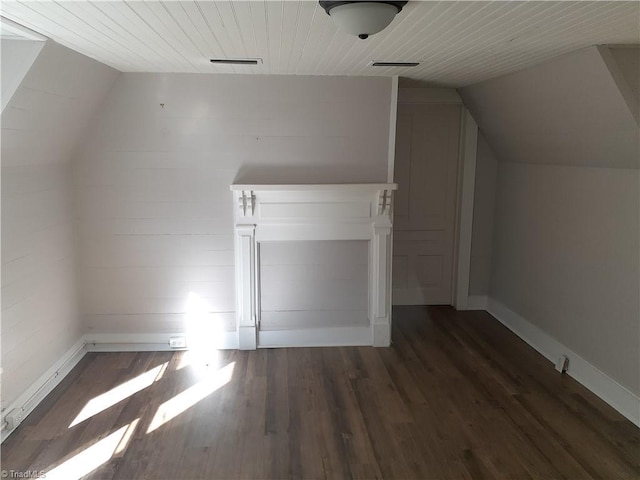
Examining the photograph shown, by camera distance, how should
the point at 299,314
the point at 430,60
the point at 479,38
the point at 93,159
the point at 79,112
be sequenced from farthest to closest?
the point at 299,314 < the point at 93,159 < the point at 79,112 < the point at 430,60 < the point at 479,38

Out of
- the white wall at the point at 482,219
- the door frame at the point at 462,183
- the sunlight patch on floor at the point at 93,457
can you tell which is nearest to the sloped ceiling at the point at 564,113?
the door frame at the point at 462,183

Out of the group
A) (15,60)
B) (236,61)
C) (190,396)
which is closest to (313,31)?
(236,61)

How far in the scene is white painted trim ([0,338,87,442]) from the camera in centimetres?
275

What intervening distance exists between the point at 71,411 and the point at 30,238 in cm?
112

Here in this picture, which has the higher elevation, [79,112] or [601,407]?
[79,112]

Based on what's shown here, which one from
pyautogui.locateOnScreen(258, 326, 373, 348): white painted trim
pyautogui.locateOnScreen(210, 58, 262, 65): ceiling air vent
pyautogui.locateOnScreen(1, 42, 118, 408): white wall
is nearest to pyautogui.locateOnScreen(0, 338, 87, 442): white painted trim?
pyautogui.locateOnScreen(1, 42, 118, 408): white wall

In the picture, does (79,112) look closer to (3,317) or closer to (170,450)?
(3,317)

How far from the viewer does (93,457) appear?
2488 mm

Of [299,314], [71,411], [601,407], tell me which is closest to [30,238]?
[71,411]

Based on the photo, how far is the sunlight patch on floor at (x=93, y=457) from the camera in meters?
2.36

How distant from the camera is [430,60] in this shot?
2.87 metres

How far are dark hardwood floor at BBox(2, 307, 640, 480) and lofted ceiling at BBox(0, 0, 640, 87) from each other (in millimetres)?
2149

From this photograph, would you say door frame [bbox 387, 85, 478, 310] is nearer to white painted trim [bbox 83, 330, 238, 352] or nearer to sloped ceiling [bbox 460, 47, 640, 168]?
sloped ceiling [bbox 460, 47, 640, 168]

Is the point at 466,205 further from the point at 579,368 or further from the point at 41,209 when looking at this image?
the point at 41,209
